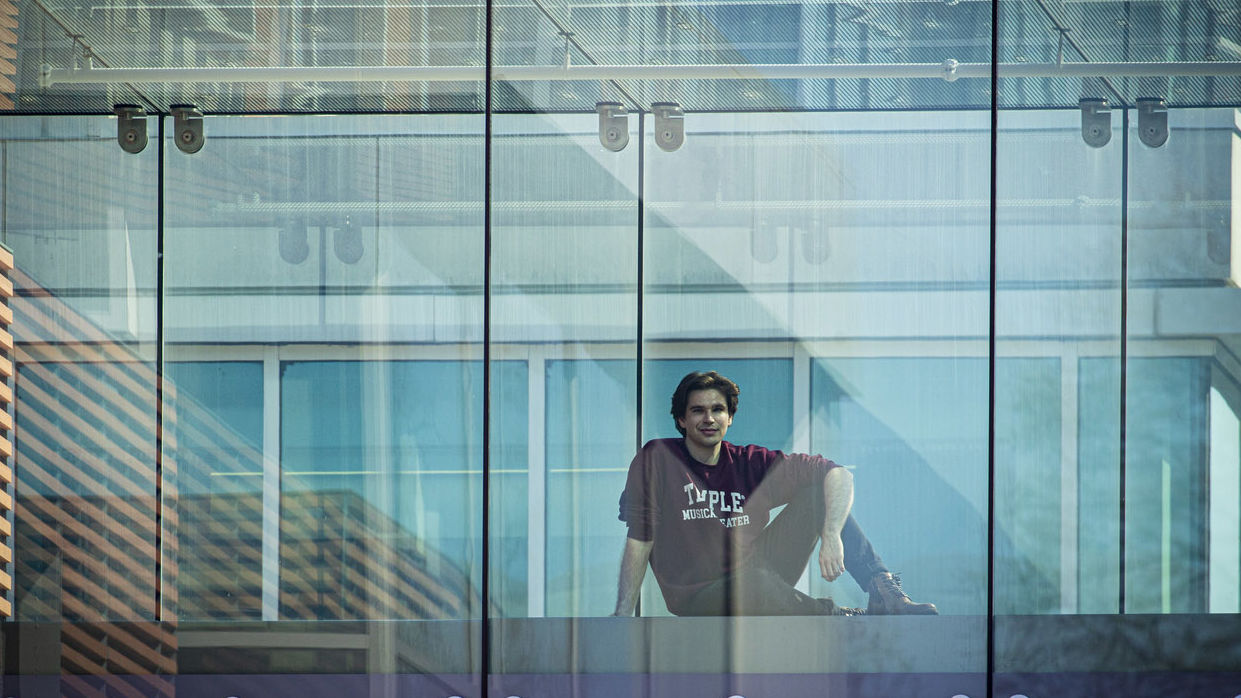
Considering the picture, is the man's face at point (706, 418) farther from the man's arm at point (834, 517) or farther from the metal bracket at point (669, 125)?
the metal bracket at point (669, 125)

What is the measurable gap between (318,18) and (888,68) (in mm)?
2024

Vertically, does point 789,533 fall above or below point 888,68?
below

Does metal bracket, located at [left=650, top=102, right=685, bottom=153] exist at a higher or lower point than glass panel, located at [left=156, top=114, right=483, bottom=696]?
higher

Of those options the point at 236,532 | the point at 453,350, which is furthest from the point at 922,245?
the point at 236,532

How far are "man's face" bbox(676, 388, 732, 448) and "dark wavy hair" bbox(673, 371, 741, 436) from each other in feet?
0.04

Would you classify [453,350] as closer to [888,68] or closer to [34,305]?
[34,305]

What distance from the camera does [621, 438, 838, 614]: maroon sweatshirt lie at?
13.2 feet

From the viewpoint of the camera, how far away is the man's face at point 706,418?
4043mm

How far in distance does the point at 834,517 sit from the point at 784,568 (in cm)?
25

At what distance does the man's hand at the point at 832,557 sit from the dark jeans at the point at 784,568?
2cm

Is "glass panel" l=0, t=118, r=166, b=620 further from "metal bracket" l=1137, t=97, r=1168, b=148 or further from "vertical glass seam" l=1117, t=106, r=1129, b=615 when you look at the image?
"metal bracket" l=1137, t=97, r=1168, b=148

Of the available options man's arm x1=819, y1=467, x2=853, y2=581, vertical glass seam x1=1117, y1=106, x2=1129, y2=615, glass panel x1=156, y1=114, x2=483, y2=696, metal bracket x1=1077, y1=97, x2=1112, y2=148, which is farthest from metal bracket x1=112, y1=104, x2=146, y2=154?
vertical glass seam x1=1117, y1=106, x2=1129, y2=615

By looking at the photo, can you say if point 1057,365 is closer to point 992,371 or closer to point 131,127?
Result: point 992,371

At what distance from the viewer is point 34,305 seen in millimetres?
4164
